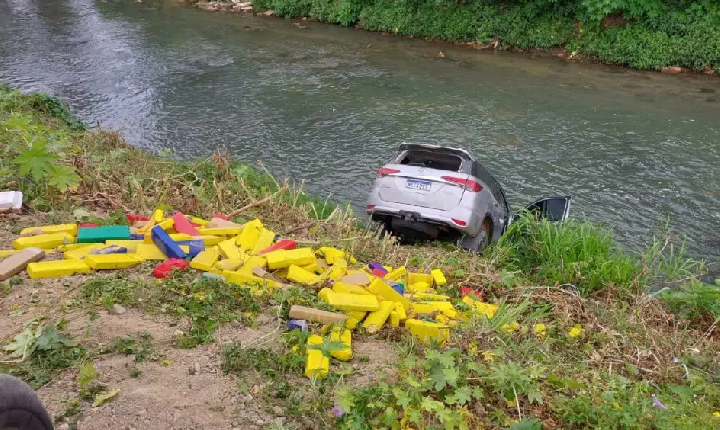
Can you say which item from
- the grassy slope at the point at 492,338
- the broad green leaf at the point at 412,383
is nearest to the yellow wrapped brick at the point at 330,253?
the grassy slope at the point at 492,338

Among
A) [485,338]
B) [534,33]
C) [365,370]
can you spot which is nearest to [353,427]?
[365,370]

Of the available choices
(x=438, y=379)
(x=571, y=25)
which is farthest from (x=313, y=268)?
(x=571, y=25)

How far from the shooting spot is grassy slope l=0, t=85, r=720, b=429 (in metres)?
4.05

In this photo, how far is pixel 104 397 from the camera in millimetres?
3785

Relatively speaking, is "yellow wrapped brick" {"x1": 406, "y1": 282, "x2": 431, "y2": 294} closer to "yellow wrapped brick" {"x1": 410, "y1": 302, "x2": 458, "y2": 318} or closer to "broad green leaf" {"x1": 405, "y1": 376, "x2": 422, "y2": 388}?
"yellow wrapped brick" {"x1": 410, "y1": 302, "x2": 458, "y2": 318}

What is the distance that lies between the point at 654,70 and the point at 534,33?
14.6ft

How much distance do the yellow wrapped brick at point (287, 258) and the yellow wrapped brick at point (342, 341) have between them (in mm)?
1295

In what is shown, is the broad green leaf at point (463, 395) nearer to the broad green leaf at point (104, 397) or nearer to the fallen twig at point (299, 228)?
the broad green leaf at point (104, 397)

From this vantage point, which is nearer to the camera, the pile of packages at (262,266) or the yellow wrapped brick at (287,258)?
the pile of packages at (262,266)

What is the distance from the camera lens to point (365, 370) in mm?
4469

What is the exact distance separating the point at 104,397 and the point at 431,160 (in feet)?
21.0

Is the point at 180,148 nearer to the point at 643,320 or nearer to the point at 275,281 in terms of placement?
the point at 275,281

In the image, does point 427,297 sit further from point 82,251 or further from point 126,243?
point 82,251

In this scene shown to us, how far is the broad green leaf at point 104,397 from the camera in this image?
12.3 feet
